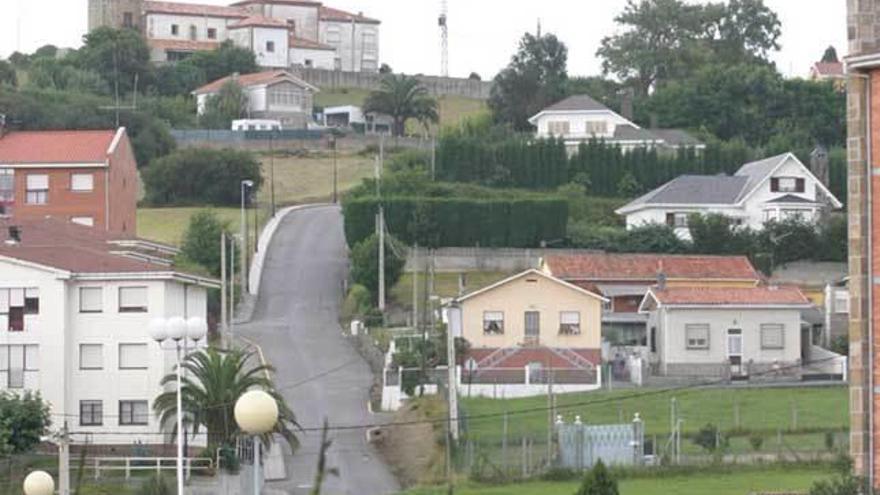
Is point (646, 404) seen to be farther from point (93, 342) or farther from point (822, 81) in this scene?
point (822, 81)

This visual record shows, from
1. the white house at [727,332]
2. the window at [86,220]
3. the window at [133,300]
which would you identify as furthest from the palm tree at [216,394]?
the window at [86,220]

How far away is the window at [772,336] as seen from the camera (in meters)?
64.6

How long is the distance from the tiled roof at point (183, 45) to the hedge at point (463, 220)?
58.3 meters

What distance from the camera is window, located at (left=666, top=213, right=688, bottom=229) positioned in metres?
88.9

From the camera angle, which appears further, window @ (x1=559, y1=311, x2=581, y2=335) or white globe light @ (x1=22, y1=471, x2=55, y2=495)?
window @ (x1=559, y1=311, x2=581, y2=335)

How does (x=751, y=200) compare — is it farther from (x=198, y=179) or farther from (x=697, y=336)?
(x=697, y=336)

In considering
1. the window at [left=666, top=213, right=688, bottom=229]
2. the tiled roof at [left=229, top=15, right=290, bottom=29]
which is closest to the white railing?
the window at [left=666, top=213, right=688, bottom=229]

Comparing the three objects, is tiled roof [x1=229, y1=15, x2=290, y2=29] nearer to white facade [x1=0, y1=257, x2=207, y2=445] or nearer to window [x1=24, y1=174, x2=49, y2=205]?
window [x1=24, y1=174, x2=49, y2=205]

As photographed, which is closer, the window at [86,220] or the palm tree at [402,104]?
the window at [86,220]

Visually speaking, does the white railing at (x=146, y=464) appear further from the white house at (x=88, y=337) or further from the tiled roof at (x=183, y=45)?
the tiled roof at (x=183, y=45)

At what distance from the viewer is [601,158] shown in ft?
328

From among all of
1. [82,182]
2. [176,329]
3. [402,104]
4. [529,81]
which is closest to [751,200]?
[82,182]

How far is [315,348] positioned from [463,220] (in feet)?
64.1

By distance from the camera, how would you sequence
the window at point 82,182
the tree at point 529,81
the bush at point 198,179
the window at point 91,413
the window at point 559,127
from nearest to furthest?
the window at point 91,413 → the window at point 82,182 → the bush at point 198,179 → the window at point 559,127 → the tree at point 529,81
